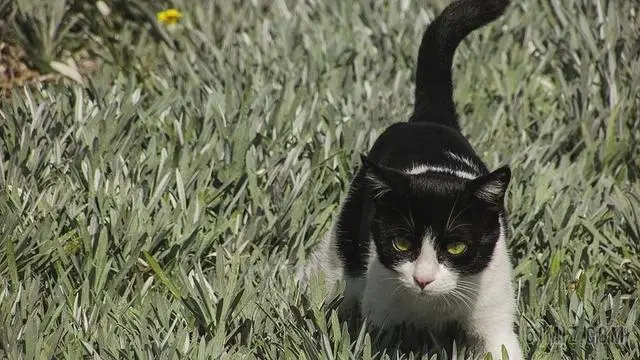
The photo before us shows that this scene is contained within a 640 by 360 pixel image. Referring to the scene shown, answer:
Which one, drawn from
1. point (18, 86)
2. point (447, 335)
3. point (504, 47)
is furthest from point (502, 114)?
point (18, 86)

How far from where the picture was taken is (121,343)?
3387mm

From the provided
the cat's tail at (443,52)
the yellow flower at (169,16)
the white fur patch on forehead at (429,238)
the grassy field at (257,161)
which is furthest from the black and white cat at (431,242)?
the yellow flower at (169,16)

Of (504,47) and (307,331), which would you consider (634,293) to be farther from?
Answer: (504,47)

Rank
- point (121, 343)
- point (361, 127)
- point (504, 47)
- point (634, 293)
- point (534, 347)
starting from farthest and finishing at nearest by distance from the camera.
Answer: point (504, 47) → point (361, 127) → point (634, 293) → point (534, 347) → point (121, 343)

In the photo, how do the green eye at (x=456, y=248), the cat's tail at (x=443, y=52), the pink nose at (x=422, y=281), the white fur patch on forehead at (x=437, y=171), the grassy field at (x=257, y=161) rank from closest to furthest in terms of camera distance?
1. the pink nose at (x=422, y=281)
2. the green eye at (x=456, y=248)
3. the grassy field at (x=257, y=161)
4. the white fur patch on forehead at (x=437, y=171)
5. the cat's tail at (x=443, y=52)

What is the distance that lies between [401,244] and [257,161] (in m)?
1.34

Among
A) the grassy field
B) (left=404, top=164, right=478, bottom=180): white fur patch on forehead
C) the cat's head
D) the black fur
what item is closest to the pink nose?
the cat's head

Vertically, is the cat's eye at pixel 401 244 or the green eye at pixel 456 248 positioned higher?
the green eye at pixel 456 248

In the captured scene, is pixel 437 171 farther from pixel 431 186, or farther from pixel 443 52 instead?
pixel 443 52

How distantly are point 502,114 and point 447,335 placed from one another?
1965 millimetres

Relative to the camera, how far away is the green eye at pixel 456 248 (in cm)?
346

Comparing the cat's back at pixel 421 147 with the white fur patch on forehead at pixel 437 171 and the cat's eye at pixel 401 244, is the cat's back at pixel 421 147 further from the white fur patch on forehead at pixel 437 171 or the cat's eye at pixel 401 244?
the cat's eye at pixel 401 244

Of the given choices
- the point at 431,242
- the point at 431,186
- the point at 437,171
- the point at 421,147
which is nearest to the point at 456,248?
the point at 431,242

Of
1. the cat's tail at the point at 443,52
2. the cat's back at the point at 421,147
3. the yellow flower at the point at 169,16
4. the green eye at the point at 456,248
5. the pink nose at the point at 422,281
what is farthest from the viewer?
the yellow flower at the point at 169,16
